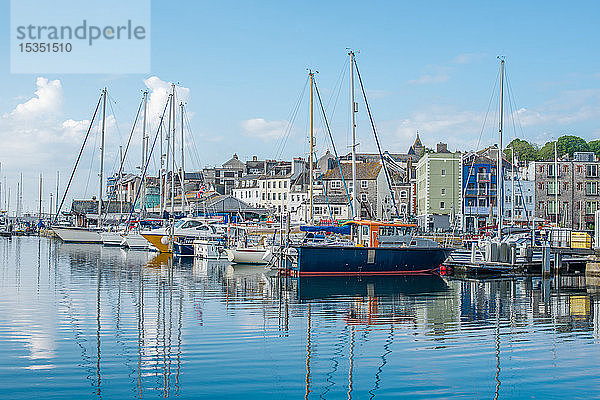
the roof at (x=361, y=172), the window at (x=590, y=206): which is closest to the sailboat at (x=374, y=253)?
the window at (x=590, y=206)

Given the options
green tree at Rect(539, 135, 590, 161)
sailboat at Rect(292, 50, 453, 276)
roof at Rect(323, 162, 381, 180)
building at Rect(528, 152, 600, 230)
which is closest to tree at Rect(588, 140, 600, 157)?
green tree at Rect(539, 135, 590, 161)

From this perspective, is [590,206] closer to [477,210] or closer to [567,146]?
[477,210]

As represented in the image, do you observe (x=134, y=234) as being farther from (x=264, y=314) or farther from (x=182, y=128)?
(x=264, y=314)

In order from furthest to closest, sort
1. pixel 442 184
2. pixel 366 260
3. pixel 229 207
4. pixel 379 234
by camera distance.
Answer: pixel 442 184 < pixel 229 207 < pixel 379 234 < pixel 366 260

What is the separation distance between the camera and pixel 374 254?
4603 centimetres

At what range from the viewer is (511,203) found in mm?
101188

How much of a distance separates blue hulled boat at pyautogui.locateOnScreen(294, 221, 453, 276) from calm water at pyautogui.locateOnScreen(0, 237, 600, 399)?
3.94 m

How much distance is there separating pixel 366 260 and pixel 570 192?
6553 centimetres

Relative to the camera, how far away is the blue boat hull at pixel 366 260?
146 ft

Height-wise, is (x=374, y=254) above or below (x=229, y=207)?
below

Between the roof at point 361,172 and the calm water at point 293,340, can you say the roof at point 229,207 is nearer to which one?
the roof at point 361,172

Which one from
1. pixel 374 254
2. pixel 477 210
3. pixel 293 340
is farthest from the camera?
pixel 477 210

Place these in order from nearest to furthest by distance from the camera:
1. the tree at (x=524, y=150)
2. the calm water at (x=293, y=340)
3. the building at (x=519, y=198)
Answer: the calm water at (x=293, y=340), the building at (x=519, y=198), the tree at (x=524, y=150)

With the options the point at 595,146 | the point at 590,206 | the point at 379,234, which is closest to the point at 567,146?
the point at 595,146
